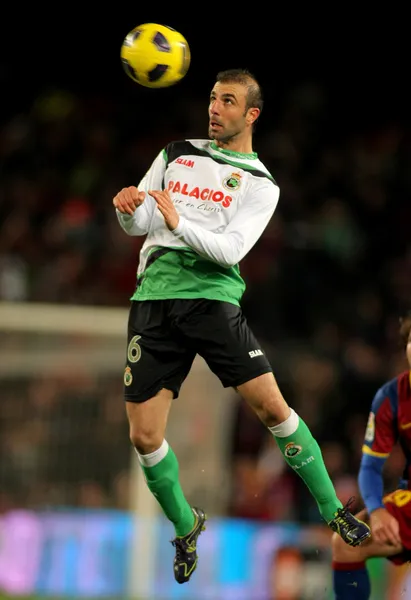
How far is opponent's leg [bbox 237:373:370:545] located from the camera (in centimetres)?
581

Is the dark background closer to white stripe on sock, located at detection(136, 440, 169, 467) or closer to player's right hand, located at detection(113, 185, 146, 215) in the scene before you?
white stripe on sock, located at detection(136, 440, 169, 467)

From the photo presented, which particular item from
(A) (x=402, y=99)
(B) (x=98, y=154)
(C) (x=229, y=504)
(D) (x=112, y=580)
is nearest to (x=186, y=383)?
(C) (x=229, y=504)

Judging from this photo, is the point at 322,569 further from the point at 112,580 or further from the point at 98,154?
the point at 98,154

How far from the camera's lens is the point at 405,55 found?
53.7ft

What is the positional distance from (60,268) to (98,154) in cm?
257

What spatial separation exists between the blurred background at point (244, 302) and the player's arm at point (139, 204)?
3.83 m

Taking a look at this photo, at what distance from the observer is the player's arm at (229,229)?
5613 millimetres

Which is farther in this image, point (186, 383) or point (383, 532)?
point (186, 383)

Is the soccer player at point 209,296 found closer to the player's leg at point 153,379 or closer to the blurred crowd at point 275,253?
the player's leg at point 153,379

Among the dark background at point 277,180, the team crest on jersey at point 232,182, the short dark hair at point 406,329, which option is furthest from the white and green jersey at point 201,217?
the dark background at point 277,180

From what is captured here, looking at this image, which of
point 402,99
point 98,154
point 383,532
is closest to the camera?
point 383,532

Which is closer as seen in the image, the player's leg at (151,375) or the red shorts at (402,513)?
the player's leg at (151,375)

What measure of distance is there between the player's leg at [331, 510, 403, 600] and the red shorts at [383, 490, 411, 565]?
0.06 metres

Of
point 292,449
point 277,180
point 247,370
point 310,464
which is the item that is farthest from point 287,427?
point 277,180
